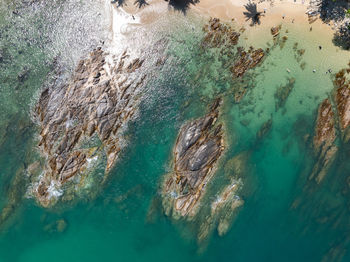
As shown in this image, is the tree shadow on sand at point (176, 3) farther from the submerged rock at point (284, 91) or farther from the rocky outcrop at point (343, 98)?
the rocky outcrop at point (343, 98)

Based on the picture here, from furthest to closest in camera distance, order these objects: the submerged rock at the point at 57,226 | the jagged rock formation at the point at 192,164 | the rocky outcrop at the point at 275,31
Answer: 1. the submerged rock at the point at 57,226
2. the jagged rock formation at the point at 192,164
3. the rocky outcrop at the point at 275,31

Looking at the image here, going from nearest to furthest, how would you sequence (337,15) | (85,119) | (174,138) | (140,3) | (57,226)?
(337,15), (85,119), (140,3), (174,138), (57,226)

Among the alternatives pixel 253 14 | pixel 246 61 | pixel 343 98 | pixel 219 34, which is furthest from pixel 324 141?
pixel 219 34

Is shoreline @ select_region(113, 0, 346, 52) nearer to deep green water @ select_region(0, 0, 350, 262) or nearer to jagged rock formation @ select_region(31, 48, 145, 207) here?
deep green water @ select_region(0, 0, 350, 262)

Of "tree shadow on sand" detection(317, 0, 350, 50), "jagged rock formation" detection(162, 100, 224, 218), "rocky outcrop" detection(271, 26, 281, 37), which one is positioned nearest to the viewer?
"tree shadow on sand" detection(317, 0, 350, 50)

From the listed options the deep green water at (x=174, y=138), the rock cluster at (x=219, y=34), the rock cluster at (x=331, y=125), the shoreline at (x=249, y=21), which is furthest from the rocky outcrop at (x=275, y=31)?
the rock cluster at (x=331, y=125)

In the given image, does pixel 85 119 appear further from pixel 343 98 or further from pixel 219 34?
pixel 343 98

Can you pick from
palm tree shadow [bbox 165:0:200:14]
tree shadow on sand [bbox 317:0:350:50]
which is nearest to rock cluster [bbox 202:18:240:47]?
palm tree shadow [bbox 165:0:200:14]
